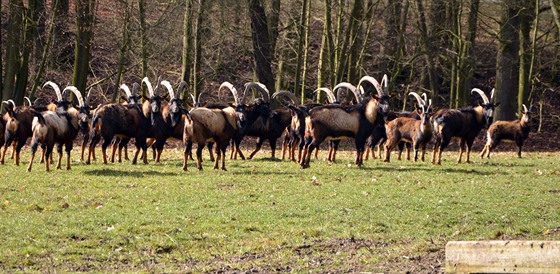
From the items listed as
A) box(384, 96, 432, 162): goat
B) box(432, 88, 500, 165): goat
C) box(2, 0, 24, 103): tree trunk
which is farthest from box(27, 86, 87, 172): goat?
box(2, 0, 24, 103): tree trunk

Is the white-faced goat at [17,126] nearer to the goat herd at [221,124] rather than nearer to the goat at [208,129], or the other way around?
the goat herd at [221,124]

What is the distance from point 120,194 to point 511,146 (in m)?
26.8

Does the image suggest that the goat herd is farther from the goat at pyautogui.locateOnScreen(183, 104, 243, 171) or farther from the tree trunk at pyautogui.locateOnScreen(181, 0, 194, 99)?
the tree trunk at pyautogui.locateOnScreen(181, 0, 194, 99)

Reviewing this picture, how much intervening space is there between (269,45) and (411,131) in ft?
44.2

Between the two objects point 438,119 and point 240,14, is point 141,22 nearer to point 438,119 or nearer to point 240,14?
point 240,14

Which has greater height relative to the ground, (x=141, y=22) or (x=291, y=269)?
(x=141, y=22)

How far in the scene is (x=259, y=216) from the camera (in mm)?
17703

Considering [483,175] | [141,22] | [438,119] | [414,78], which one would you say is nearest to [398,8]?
[414,78]

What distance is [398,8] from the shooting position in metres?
48.4

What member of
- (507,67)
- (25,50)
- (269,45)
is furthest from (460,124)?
(25,50)

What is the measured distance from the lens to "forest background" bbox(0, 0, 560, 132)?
131 feet

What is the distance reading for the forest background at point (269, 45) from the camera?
39969 mm

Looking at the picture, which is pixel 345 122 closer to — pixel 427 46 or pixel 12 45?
pixel 12 45

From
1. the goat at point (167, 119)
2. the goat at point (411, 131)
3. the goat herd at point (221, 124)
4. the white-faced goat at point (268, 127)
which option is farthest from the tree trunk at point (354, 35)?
the goat at point (167, 119)
